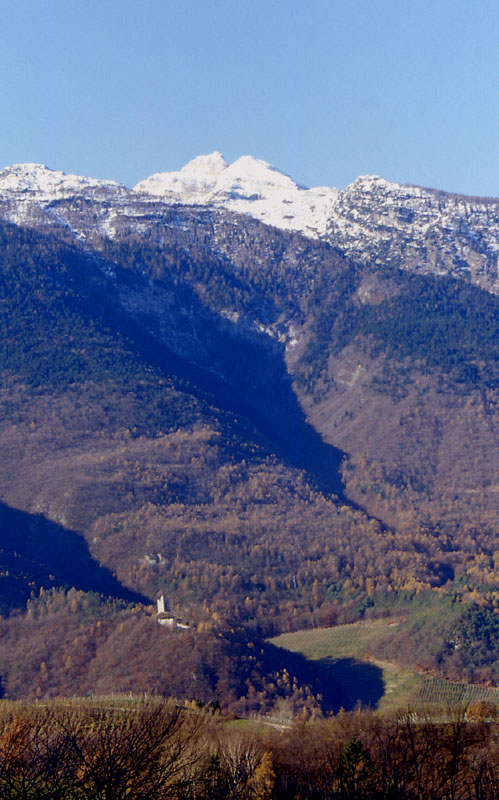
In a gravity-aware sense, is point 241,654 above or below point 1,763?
above

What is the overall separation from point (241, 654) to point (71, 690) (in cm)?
3197

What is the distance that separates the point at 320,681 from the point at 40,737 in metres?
111

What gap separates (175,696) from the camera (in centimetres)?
16950

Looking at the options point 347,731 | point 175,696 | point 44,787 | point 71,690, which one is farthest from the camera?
point 71,690

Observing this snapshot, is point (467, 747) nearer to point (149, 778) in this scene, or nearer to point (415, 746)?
point (415, 746)

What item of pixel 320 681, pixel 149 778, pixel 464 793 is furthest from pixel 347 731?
pixel 320 681

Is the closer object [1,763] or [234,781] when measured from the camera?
[1,763]

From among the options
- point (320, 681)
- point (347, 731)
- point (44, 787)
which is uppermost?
point (320, 681)

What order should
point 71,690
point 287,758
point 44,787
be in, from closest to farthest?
1. point 44,787
2. point 287,758
3. point 71,690

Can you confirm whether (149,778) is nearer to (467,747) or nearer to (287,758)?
(287,758)

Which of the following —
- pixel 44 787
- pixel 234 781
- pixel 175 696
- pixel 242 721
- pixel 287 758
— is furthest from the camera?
pixel 175 696

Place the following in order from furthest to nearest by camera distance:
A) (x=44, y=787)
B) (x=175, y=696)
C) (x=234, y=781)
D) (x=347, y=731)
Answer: (x=175, y=696), (x=347, y=731), (x=234, y=781), (x=44, y=787)

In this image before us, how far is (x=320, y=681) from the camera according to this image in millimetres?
189250

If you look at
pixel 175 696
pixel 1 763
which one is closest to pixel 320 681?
pixel 175 696
